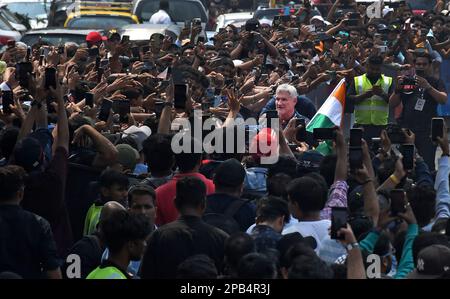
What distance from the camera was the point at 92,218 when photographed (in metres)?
8.54

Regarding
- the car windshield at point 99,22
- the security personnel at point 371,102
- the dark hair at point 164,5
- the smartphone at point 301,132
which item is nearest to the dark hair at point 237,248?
the smartphone at point 301,132

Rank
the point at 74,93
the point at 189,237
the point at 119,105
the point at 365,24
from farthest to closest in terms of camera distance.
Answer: the point at 365,24, the point at 74,93, the point at 119,105, the point at 189,237

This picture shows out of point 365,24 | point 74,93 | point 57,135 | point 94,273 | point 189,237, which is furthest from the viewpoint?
point 365,24

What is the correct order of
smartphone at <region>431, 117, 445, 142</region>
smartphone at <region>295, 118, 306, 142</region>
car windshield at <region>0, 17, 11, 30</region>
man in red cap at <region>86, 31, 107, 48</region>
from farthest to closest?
car windshield at <region>0, 17, 11, 30</region> < man in red cap at <region>86, 31, 107, 48</region> < smartphone at <region>295, 118, 306, 142</region> < smartphone at <region>431, 117, 445, 142</region>

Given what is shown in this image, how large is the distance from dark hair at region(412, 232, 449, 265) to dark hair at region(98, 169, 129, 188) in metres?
2.02

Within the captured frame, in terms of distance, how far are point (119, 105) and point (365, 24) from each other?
12.3 meters

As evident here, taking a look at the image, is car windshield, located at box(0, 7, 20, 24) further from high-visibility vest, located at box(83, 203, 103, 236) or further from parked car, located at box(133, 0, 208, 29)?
high-visibility vest, located at box(83, 203, 103, 236)

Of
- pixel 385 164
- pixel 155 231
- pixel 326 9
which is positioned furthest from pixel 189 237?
pixel 326 9

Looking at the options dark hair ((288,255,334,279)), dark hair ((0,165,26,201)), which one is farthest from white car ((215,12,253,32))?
dark hair ((288,255,334,279))

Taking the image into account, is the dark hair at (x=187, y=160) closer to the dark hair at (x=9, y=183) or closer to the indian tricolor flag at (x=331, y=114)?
the dark hair at (x=9, y=183)

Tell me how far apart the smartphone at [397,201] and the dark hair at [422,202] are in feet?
2.58

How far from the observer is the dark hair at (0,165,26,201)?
7.47 m

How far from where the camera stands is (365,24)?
22797mm
